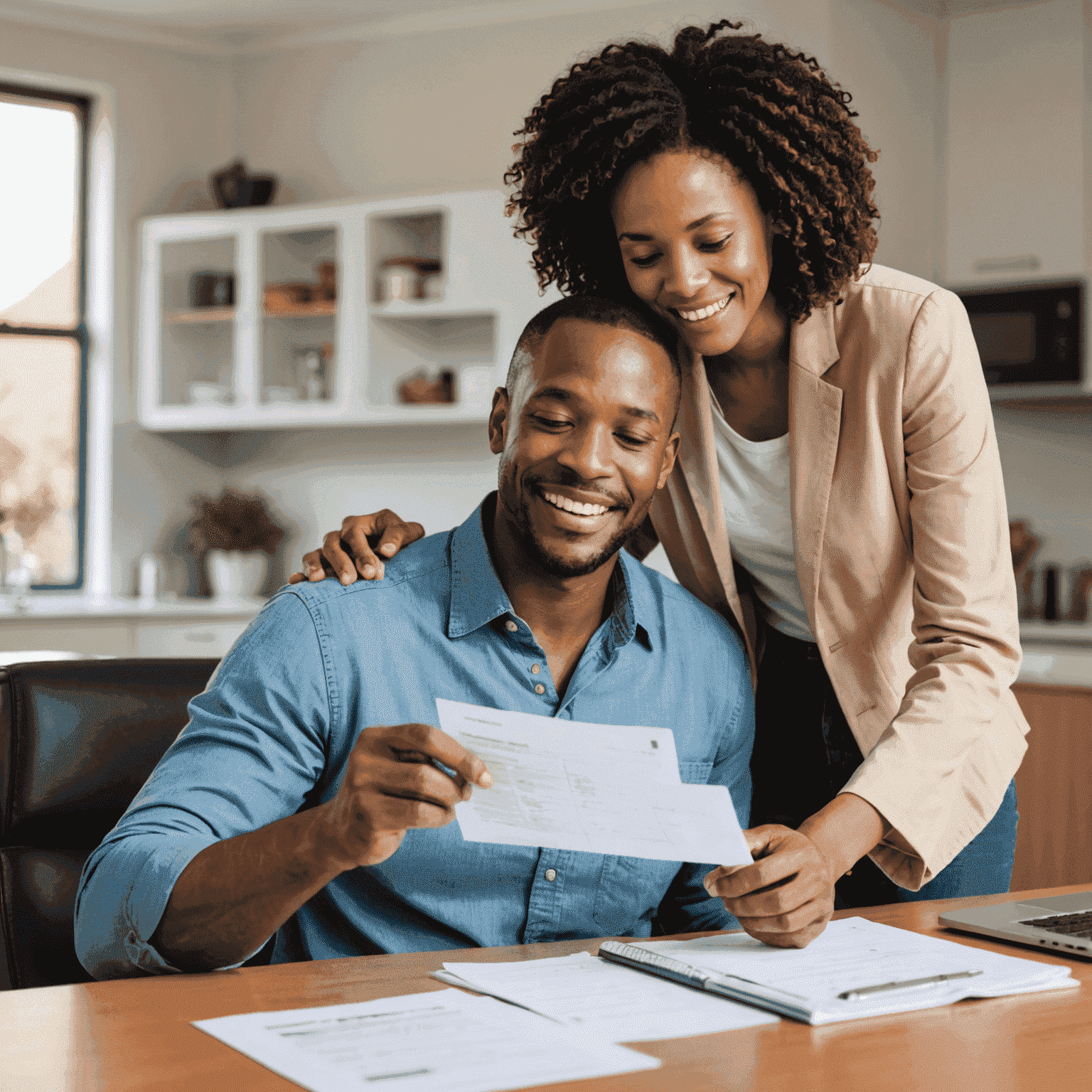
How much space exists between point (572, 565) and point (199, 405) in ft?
13.4

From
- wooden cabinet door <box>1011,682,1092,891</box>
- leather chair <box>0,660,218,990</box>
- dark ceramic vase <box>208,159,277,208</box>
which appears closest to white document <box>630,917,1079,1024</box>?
leather chair <box>0,660,218,990</box>

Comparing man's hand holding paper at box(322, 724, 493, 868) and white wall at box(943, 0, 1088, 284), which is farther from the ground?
white wall at box(943, 0, 1088, 284)

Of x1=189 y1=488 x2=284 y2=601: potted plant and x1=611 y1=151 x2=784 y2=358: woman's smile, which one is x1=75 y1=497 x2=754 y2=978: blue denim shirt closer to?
x1=611 y1=151 x2=784 y2=358: woman's smile

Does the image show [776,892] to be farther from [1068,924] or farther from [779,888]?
[1068,924]

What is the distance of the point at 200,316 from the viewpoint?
536cm

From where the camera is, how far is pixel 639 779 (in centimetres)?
109

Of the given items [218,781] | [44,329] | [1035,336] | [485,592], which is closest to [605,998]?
[218,781]

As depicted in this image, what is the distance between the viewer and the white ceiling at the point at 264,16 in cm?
509

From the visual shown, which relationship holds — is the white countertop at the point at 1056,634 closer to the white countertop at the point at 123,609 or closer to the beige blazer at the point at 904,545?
the beige blazer at the point at 904,545

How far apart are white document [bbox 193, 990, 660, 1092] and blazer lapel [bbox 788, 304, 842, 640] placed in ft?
2.65

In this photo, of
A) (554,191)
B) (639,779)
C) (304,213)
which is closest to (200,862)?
(639,779)

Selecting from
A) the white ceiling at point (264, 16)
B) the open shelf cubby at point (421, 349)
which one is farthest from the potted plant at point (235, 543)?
the white ceiling at point (264, 16)

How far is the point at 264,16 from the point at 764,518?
4.27m

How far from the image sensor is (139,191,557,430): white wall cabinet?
4773mm
